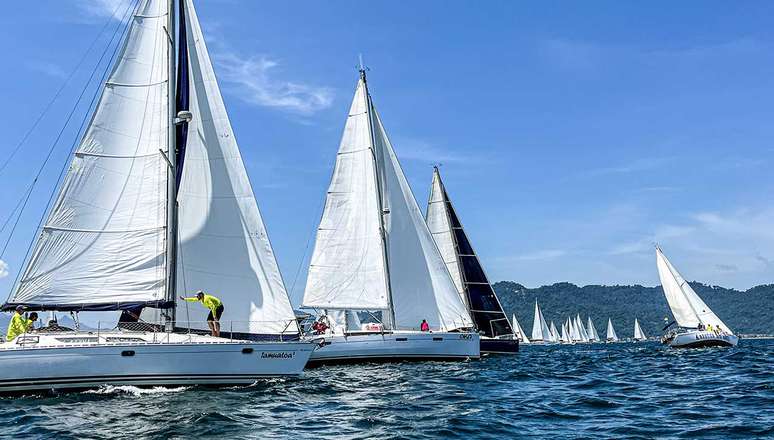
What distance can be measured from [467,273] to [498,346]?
5942 millimetres

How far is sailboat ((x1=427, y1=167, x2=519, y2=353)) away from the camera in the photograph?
44.8 meters

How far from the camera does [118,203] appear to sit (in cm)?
2095

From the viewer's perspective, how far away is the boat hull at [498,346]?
4106 centimetres

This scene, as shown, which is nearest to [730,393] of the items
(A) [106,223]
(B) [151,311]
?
A: (B) [151,311]

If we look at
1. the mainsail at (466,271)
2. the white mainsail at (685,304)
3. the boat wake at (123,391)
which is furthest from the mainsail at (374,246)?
the white mainsail at (685,304)

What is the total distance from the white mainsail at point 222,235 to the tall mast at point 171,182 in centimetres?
28

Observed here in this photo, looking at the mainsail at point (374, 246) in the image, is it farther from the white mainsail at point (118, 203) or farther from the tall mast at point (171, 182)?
the white mainsail at point (118, 203)

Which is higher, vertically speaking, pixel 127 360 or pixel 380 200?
pixel 380 200

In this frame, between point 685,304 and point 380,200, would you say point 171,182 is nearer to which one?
point 380,200

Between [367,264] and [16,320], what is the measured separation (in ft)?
54.8

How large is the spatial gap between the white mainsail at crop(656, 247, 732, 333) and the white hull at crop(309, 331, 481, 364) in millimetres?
33875

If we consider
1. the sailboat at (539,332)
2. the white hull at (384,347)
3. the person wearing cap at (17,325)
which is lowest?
the sailboat at (539,332)

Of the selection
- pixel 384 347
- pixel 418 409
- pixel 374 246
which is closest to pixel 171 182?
pixel 418 409

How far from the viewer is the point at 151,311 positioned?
21.7 metres
